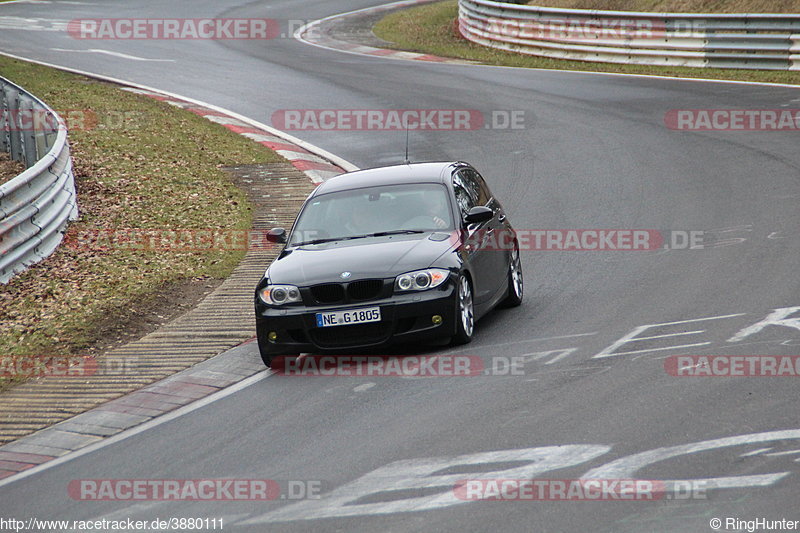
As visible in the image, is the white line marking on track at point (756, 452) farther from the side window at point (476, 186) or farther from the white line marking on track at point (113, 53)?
the white line marking on track at point (113, 53)

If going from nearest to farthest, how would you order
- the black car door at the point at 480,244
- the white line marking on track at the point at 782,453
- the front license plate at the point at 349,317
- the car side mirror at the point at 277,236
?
the white line marking on track at the point at 782,453 → the front license plate at the point at 349,317 → the black car door at the point at 480,244 → the car side mirror at the point at 277,236

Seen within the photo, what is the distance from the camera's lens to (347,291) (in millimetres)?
9938

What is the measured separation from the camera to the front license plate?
9844 mm

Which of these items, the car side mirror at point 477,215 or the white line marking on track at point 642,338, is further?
the car side mirror at point 477,215

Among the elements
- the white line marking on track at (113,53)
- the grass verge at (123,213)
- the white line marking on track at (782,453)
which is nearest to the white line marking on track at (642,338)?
the white line marking on track at (782,453)

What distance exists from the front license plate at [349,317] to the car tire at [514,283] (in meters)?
2.16

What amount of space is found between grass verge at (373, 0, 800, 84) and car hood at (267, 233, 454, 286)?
16066 millimetres

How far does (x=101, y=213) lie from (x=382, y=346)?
777cm

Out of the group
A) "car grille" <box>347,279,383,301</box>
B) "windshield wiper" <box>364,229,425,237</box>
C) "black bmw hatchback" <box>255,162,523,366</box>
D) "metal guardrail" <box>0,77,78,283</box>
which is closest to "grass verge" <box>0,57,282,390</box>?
"metal guardrail" <box>0,77,78,283</box>

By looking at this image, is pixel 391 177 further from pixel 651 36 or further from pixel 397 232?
pixel 651 36

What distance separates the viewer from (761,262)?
1241cm

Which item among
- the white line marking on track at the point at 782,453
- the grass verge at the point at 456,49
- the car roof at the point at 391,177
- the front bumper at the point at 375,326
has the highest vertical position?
the car roof at the point at 391,177

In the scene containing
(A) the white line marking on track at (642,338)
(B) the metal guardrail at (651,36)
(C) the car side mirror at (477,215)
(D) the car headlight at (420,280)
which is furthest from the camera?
(B) the metal guardrail at (651,36)

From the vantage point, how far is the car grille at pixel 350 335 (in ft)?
32.5
